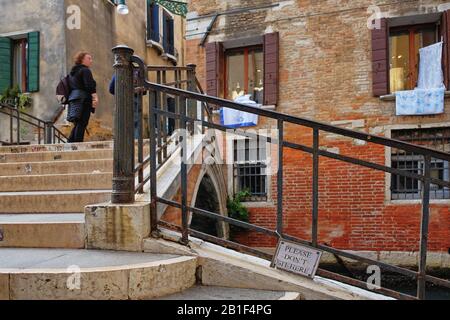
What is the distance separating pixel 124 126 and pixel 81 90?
11.8ft

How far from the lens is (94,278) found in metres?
2.17

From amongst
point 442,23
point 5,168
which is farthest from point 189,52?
point 5,168

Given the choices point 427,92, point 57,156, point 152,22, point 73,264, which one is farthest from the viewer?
point 152,22

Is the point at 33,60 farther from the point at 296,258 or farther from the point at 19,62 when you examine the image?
the point at 296,258

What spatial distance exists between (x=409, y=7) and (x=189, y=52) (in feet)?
18.2

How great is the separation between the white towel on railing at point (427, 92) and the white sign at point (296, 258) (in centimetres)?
709

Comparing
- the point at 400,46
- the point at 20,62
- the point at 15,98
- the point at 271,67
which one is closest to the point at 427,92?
the point at 400,46

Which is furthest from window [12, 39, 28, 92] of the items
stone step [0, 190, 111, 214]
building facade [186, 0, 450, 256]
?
stone step [0, 190, 111, 214]

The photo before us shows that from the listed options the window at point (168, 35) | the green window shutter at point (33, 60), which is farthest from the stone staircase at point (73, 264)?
the window at point (168, 35)

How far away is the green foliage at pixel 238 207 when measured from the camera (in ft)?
30.9

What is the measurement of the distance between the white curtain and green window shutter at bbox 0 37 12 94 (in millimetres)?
10520

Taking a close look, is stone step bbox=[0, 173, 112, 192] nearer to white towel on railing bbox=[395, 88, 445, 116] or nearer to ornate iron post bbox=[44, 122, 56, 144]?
ornate iron post bbox=[44, 122, 56, 144]

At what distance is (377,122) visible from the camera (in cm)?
890

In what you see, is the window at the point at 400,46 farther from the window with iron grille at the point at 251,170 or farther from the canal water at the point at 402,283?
the canal water at the point at 402,283
